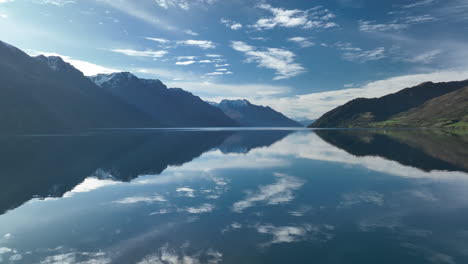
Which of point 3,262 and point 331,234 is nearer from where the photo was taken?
point 3,262

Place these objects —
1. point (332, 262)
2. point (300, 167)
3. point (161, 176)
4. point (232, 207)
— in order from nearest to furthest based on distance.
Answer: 1. point (332, 262)
2. point (232, 207)
3. point (161, 176)
4. point (300, 167)

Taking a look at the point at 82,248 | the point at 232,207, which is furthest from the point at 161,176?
the point at 82,248

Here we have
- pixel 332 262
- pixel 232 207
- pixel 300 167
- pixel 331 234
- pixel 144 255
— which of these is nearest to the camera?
pixel 332 262

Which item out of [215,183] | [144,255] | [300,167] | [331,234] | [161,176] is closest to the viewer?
[144,255]

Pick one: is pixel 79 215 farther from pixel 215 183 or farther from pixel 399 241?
pixel 399 241

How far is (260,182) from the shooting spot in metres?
34.8

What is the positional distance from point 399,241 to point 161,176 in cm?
3249

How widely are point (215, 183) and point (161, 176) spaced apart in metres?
10.4

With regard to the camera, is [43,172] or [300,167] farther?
[300,167]

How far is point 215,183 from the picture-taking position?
114 ft

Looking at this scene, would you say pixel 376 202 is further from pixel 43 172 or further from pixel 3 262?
pixel 43 172

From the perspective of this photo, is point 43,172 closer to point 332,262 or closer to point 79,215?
point 79,215

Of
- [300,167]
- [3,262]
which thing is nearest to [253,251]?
[3,262]

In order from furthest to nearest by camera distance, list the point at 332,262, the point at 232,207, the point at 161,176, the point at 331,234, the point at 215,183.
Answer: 1. the point at 161,176
2. the point at 215,183
3. the point at 232,207
4. the point at 331,234
5. the point at 332,262
